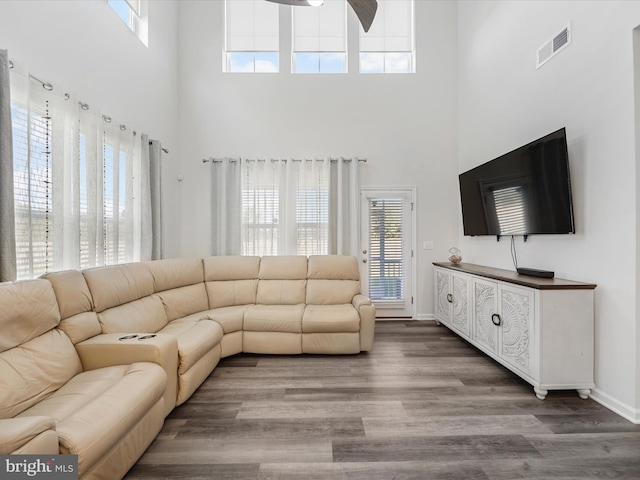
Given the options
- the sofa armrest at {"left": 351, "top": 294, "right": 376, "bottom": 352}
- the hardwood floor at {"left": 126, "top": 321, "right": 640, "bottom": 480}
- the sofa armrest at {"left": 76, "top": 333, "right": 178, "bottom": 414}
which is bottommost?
the hardwood floor at {"left": 126, "top": 321, "right": 640, "bottom": 480}

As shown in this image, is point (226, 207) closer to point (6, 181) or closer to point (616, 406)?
point (6, 181)

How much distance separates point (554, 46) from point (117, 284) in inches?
174

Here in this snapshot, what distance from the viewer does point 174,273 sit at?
330 cm

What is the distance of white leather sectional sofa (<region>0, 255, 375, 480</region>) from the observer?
1.40 meters

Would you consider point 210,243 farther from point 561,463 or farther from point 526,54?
point 526,54

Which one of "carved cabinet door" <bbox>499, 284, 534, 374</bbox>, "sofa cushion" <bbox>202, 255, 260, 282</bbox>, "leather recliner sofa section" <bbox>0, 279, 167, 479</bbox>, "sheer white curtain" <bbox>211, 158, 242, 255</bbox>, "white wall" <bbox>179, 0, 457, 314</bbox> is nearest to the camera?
"leather recliner sofa section" <bbox>0, 279, 167, 479</bbox>

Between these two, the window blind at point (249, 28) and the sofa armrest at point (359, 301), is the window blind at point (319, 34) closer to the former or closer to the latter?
the window blind at point (249, 28)

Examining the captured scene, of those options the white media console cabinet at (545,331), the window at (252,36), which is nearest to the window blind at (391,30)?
the window at (252,36)

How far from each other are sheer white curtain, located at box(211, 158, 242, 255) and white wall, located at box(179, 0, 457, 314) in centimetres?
21

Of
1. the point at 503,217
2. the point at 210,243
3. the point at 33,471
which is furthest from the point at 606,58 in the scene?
the point at 210,243

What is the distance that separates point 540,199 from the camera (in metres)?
2.61

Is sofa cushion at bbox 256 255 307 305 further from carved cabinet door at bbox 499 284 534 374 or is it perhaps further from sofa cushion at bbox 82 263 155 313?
carved cabinet door at bbox 499 284 534 374

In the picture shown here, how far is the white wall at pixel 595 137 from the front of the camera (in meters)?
2.03

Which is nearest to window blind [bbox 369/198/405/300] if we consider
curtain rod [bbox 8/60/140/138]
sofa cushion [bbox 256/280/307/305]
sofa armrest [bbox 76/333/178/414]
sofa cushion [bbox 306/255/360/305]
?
sofa cushion [bbox 306/255/360/305]
